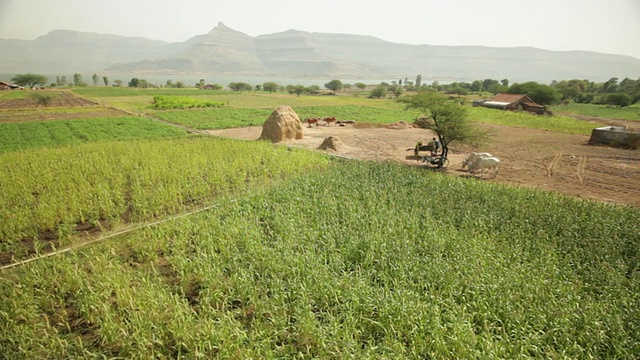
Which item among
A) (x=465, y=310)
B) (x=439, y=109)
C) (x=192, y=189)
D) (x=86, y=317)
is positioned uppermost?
(x=439, y=109)

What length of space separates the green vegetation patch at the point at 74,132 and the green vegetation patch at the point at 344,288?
62.9ft

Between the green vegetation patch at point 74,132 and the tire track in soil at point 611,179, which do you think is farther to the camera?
the green vegetation patch at point 74,132

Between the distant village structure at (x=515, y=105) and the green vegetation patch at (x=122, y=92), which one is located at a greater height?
the green vegetation patch at (x=122, y=92)

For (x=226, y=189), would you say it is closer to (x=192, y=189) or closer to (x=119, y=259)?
(x=192, y=189)

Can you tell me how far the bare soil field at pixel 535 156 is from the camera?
1479cm

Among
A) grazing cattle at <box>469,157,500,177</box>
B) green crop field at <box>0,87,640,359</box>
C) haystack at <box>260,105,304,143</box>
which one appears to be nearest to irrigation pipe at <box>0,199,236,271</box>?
green crop field at <box>0,87,640,359</box>

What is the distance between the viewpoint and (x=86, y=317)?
5.90m

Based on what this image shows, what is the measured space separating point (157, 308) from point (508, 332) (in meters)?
6.55

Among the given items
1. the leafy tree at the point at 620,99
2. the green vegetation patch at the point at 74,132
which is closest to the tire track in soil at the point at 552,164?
the green vegetation patch at the point at 74,132

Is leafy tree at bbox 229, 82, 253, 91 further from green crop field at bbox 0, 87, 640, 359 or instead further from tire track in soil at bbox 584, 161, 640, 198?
tire track in soil at bbox 584, 161, 640, 198

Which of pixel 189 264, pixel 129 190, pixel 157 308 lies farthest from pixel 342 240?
pixel 129 190

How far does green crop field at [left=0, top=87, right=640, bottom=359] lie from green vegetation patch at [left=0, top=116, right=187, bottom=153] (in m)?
10.9

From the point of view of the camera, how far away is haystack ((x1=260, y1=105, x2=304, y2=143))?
944 inches

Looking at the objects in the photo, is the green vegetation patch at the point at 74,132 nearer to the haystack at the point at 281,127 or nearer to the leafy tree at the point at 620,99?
the haystack at the point at 281,127
